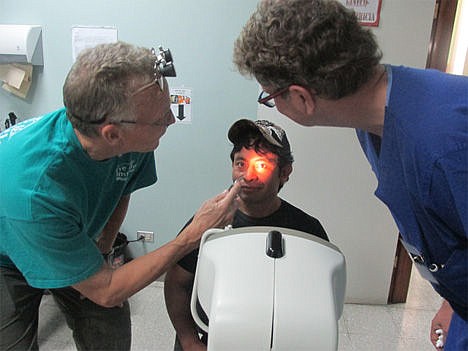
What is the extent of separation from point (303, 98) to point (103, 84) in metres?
0.51

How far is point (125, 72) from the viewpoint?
1.00 metres

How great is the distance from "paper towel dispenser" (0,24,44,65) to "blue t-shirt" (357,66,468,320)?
7.21 ft

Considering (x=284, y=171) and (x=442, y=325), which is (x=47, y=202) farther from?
(x=442, y=325)

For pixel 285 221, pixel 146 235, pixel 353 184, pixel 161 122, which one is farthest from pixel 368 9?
pixel 146 235

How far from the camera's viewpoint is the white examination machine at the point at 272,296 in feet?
2.06

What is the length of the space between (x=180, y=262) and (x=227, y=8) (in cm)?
165

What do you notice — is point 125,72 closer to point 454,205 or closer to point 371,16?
point 454,205

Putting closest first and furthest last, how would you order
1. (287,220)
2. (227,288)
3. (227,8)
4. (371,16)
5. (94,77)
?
(227,288)
(94,77)
(287,220)
(371,16)
(227,8)

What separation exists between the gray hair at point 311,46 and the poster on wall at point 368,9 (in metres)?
1.39

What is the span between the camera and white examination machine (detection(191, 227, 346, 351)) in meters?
0.63

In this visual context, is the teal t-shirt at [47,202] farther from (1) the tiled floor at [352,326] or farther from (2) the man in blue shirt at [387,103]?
(1) the tiled floor at [352,326]

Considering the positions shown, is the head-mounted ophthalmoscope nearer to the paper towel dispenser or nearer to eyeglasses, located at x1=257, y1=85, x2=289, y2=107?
eyeglasses, located at x1=257, y1=85, x2=289, y2=107

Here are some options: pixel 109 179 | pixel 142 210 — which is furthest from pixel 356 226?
pixel 109 179

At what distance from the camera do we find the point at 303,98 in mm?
803
